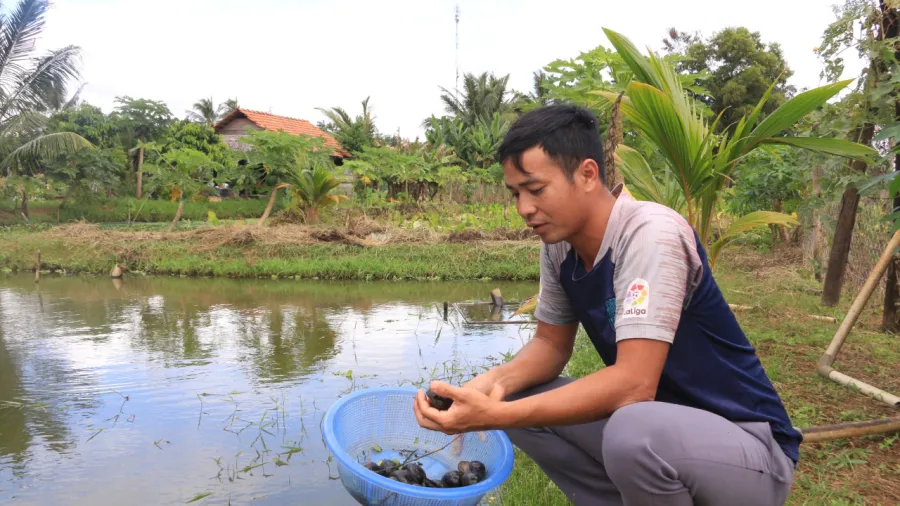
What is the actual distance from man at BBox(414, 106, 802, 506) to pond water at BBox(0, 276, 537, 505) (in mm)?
1462

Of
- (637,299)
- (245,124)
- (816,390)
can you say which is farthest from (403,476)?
(245,124)

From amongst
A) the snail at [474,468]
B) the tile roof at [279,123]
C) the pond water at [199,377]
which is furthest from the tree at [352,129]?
the snail at [474,468]

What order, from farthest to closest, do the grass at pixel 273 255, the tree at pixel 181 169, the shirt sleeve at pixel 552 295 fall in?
1. the tree at pixel 181 169
2. the grass at pixel 273 255
3. the shirt sleeve at pixel 552 295

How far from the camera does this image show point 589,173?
158 centimetres

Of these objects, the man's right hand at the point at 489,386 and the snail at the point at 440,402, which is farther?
the man's right hand at the point at 489,386

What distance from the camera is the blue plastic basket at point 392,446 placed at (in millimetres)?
1694

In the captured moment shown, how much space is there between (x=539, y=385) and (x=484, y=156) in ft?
52.4

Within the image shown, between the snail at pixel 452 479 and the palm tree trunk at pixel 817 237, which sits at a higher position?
the palm tree trunk at pixel 817 237

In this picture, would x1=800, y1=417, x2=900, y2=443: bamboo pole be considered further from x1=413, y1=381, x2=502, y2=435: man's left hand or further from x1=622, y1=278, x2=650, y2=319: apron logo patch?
x1=413, y1=381, x2=502, y2=435: man's left hand

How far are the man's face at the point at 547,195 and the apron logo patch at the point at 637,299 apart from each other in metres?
0.24

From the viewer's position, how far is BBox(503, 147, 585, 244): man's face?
155 centimetres

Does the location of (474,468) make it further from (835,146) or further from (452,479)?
(835,146)

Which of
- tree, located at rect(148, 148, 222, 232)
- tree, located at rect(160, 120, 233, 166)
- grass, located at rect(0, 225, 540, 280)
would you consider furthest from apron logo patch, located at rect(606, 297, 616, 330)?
tree, located at rect(160, 120, 233, 166)

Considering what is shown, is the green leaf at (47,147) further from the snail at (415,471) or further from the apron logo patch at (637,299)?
the apron logo patch at (637,299)
